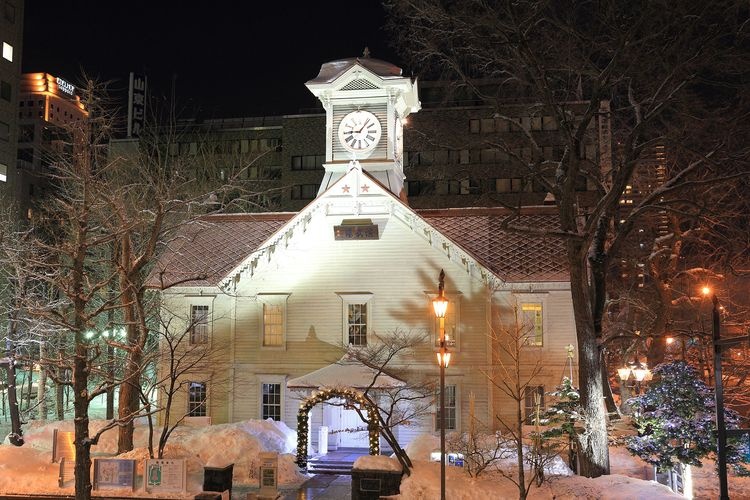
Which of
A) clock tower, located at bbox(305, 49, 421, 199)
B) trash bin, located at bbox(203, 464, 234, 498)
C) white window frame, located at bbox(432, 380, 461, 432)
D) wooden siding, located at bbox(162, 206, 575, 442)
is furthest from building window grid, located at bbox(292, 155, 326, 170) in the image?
trash bin, located at bbox(203, 464, 234, 498)

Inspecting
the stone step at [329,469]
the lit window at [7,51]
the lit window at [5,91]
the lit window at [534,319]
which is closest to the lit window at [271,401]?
the stone step at [329,469]

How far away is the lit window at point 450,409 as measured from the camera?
92.5 ft

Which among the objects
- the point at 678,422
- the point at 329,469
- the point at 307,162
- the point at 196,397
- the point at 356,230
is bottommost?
the point at 329,469

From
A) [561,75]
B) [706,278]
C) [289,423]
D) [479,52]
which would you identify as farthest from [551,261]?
[289,423]

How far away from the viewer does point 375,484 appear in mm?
18000

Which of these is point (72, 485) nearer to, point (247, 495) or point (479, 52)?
point (247, 495)

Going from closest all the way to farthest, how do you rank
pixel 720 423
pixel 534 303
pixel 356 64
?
pixel 720 423, pixel 534 303, pixel 356 64

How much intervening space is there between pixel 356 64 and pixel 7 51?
41776 millimetres

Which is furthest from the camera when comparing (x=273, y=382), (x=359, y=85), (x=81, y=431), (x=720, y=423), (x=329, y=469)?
(x=359, y=85)

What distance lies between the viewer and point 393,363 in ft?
94.2

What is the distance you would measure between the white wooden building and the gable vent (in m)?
4.66

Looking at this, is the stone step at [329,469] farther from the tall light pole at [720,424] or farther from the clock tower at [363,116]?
the tall light pole at [720,424]

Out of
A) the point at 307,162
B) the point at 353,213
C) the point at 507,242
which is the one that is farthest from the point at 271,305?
the point at 307,162

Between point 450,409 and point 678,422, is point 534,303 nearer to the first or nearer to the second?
point 450,409
